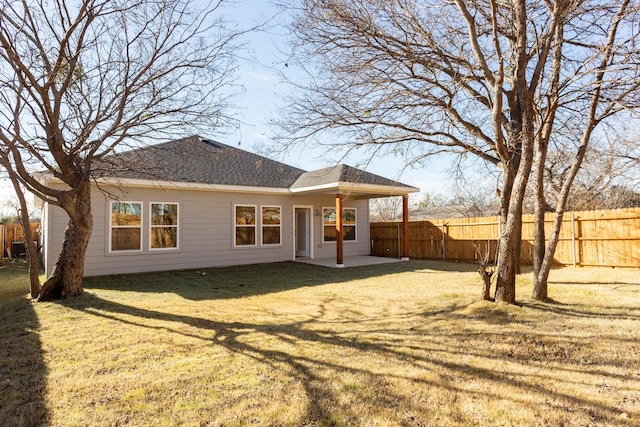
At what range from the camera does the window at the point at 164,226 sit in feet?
34.6

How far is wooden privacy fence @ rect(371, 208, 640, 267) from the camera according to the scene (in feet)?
32.1

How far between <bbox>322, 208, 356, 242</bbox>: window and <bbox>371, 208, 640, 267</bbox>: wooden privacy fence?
5.82 ft

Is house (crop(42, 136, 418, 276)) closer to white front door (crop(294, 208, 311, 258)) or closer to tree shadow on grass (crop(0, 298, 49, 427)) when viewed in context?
white front door (crop(294, 208, 311, 258))

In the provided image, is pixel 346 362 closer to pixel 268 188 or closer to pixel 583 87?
pixel 583 87

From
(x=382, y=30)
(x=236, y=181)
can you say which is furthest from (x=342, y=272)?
(x=382, y=30)

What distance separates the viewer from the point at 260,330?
492 centimetres

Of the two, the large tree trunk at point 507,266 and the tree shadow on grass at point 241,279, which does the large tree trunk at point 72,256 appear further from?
the large tree trunk at point 507,266

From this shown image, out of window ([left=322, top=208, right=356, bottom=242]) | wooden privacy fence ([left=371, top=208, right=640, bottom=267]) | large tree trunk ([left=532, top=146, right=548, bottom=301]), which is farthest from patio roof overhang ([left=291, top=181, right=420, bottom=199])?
large tree trunk ([left=532, top=146, right=548, bottom=301])

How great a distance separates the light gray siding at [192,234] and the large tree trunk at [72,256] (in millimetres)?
1877

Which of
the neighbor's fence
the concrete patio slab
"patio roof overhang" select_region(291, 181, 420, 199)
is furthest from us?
the neighbor's fence

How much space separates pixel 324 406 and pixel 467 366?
4.97 ft

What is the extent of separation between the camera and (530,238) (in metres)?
12.0

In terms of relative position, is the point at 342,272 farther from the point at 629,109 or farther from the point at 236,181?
the point at 629,109

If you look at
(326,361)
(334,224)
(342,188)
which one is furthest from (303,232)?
(326,361)
